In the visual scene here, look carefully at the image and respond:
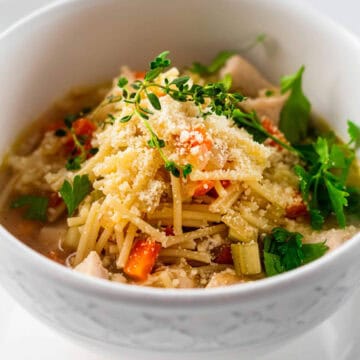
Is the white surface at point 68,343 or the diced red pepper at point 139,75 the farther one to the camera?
the diced red pepper at point 139,75

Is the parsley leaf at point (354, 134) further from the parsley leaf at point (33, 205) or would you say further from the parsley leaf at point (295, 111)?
the parsley leaf at point (33, 205)

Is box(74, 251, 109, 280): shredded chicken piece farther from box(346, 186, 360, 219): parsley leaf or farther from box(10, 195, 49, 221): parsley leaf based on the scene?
box(346, 186, 360, 219): parsley leaf

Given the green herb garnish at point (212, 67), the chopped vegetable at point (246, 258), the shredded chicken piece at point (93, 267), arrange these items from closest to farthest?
the shredded chicken piece at point (93, 267) → the chopped vegetable at point (246, 258) → the green herb garnish at point (212, 67)

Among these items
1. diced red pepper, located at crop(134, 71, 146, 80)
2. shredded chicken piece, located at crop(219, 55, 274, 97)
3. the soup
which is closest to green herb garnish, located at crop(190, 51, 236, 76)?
shredded chicken piece, located at crop(219, 55, 274, 97)

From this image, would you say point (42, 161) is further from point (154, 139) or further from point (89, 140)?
point (154, 139)

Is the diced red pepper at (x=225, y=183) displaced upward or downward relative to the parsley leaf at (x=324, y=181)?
upward

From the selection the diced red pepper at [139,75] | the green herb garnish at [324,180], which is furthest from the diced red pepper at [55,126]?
the green herb garnish at [324,180]
